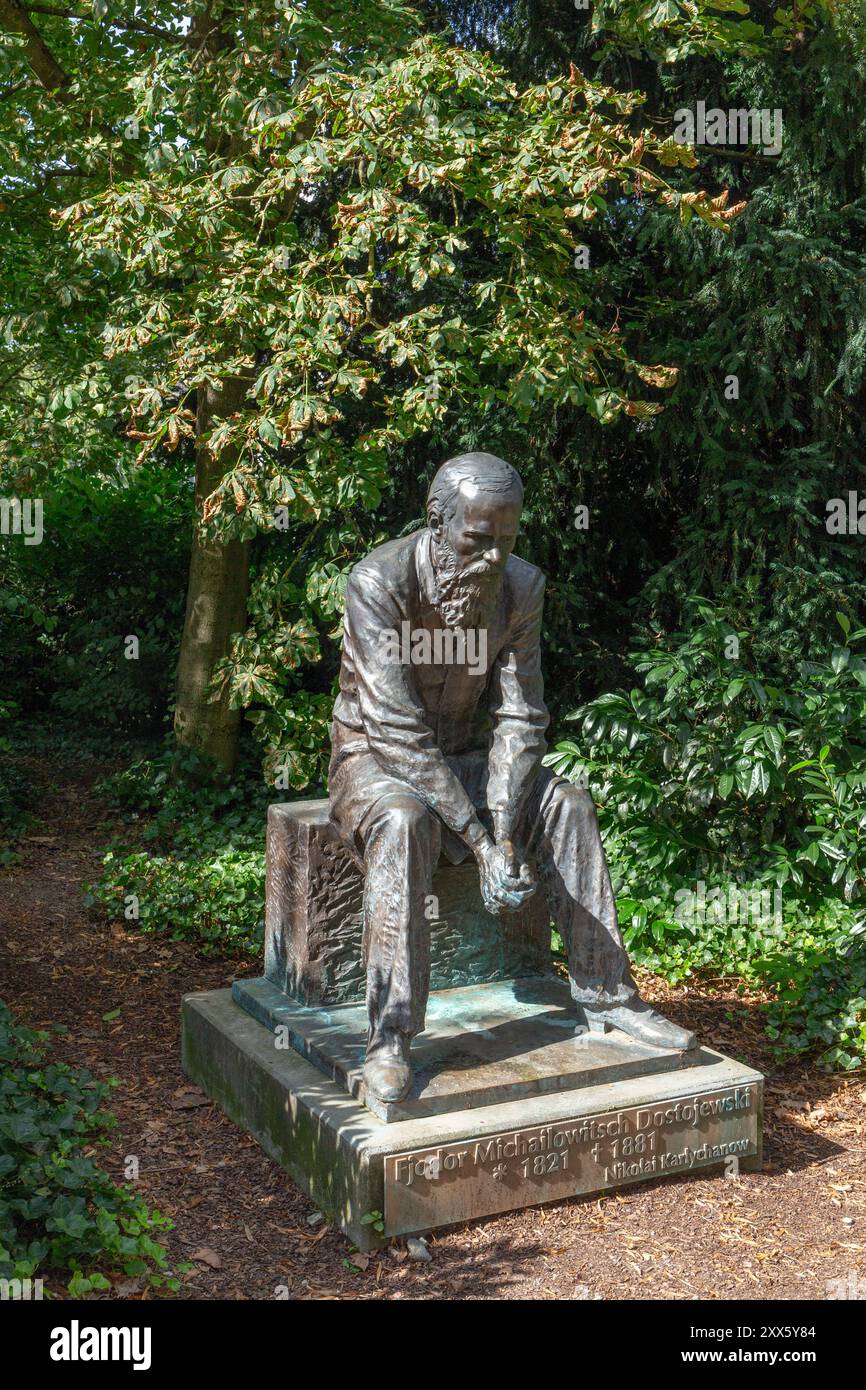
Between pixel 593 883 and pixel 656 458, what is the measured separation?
15.1 feet

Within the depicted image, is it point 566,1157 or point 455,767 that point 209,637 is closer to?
point 455,767

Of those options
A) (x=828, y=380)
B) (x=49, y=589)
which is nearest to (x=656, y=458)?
(x=828, y=380)

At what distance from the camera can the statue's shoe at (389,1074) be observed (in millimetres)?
3809

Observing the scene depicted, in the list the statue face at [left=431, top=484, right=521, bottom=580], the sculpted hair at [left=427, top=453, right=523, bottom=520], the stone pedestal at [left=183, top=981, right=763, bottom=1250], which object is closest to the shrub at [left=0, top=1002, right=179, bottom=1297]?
the stone pedestal at [left=183, top=981, right=763, bottom=1250]

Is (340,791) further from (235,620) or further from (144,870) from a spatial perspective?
(235,620)

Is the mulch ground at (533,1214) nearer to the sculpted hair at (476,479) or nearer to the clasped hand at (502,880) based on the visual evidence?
the clasped hand at (502,880)

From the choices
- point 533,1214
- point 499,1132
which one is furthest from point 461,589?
point 533,1214

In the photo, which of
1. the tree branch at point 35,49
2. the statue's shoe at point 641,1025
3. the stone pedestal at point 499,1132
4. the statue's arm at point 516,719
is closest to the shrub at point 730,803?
the statue's shoe at point 641,1025

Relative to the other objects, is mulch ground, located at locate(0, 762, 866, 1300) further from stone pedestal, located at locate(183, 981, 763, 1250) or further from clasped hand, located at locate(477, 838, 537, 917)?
clasped hand, located at locate(477, 838, 537, 917)

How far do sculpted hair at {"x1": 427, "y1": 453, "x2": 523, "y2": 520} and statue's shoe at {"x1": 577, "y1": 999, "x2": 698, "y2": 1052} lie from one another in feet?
5.76

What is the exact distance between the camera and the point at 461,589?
422 centimetres

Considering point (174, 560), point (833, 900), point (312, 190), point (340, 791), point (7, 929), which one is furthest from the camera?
point (174, 560)

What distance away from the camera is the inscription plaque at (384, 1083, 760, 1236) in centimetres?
371

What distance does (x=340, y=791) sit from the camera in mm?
4457
